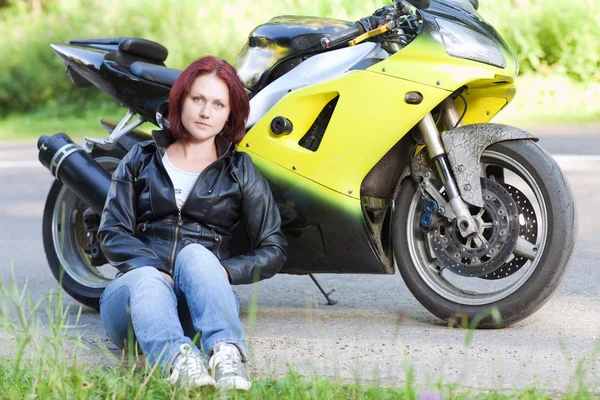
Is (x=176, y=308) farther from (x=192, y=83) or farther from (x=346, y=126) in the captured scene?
(x=346, y=126)

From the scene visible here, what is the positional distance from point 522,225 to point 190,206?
132 cm

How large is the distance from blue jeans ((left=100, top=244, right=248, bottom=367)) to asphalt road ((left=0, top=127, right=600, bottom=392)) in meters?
0.18

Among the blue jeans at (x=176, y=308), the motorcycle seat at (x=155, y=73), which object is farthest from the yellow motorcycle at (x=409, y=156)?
the blue jeans at (x=176, y=308)

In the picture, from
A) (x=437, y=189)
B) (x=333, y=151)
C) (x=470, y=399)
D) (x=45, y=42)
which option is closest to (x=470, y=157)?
(x=437, y=189)

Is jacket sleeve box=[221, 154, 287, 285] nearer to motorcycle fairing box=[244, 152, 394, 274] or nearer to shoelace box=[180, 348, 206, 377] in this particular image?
motorcycle fairing box=[244, 152, 394, 274]

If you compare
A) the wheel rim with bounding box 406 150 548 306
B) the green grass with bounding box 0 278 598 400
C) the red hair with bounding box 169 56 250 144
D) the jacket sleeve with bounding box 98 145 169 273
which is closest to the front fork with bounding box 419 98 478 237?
the wheel rim with bounding box 406 150 548 306

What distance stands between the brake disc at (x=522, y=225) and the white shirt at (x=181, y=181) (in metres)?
1.24

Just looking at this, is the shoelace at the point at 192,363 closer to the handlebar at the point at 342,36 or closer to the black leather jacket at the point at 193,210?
the black leather jacket at the point at 193,210

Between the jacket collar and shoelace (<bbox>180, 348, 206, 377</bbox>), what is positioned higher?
the jacket collar

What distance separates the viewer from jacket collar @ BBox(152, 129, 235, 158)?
422 centimetres

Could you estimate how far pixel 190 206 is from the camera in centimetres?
413

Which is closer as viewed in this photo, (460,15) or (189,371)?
(189,371)

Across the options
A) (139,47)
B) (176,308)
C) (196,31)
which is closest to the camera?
(176,308)

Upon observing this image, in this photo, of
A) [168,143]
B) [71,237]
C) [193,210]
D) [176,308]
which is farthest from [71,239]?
[176,308]
